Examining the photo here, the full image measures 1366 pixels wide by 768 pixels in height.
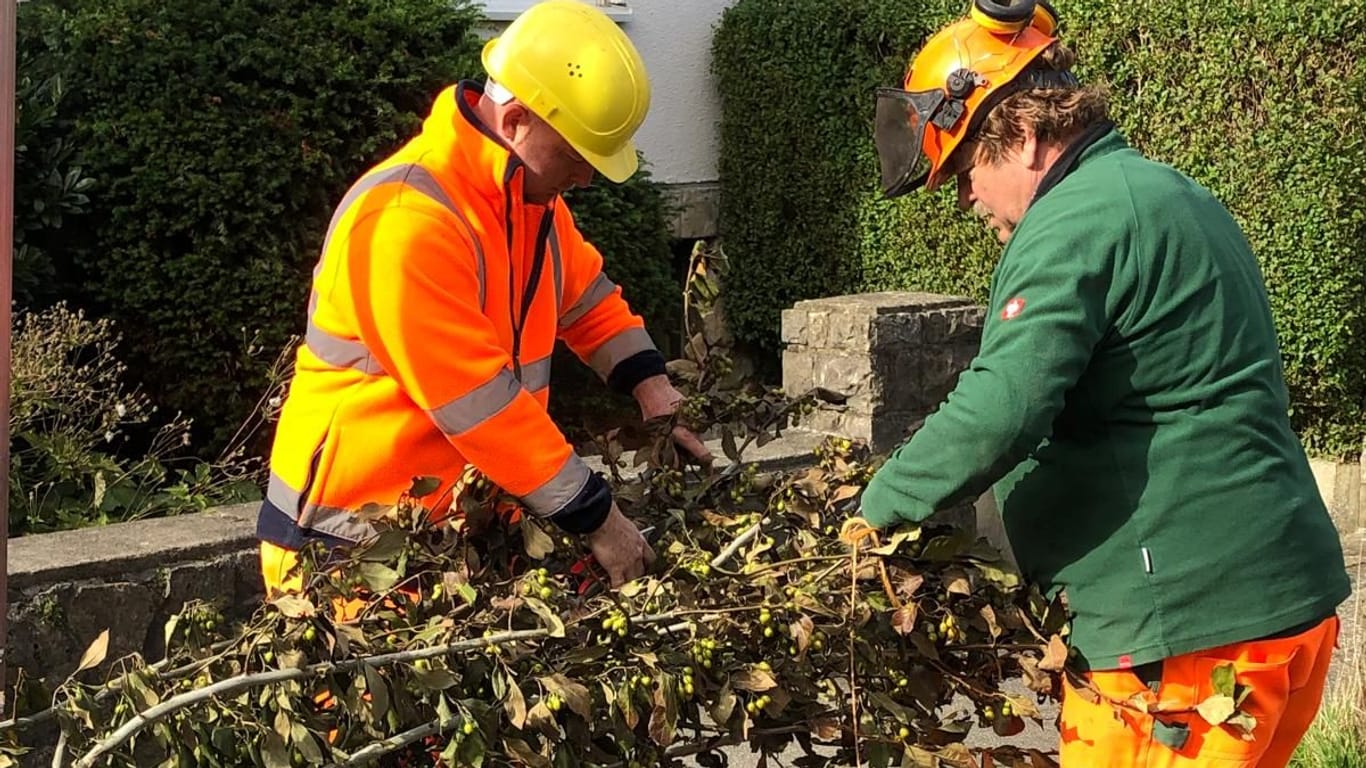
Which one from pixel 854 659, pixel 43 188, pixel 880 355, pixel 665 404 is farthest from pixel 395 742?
pixel 43 188

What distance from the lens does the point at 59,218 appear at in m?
5.18

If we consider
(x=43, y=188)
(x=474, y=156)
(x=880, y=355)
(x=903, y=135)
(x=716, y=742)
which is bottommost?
(x=880, y=355)

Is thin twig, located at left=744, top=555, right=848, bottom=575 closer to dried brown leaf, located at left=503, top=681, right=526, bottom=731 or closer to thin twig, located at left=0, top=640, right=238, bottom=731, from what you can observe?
dried brown leaf, located at left=503, top=681, right=526, bottom=731

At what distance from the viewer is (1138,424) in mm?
2543

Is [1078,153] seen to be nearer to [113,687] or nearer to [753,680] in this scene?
[753,680]

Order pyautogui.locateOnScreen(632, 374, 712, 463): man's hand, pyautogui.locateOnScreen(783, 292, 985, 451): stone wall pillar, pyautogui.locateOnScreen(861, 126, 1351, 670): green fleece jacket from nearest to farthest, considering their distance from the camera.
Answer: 1. pyautogui.locateOnScreen(861, 126, 1351, 670): green fleece jacket
2. pyautogui.locateOnScreen(632, 374, 712, 463): man's hand
3. pyautogui.locateOnScreen(783, 292, 985, 451): stone wall pillar

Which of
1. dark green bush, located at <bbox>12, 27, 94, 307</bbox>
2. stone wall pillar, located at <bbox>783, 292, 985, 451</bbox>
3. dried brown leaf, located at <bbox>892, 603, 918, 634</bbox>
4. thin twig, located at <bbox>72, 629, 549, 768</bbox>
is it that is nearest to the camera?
thin twig, located at <bbox>72, 629, 549, 768</bbox>

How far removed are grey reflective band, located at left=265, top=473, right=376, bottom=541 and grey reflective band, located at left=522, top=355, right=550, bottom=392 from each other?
17.9 inches

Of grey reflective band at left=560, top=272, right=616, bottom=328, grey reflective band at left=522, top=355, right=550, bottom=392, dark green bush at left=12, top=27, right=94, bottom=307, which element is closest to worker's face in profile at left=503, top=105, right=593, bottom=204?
grey reflective band at left=522, top=355, right=550, bottom=392

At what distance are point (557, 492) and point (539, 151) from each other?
25.1 inches

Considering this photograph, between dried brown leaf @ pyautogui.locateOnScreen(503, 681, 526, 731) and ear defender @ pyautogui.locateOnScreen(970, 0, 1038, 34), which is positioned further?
ear defender @ pyautogui.locateOnScreen(970, 0, 1038, 34)

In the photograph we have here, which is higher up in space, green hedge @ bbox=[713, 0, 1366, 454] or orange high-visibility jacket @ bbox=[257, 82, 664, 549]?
orange high-visibility jacket @ bbox=[257, 82, 664, 549]

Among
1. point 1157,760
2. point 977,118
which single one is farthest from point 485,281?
point 1157,760

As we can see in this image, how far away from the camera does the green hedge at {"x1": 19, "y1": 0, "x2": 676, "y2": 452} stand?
5289 millimetres
